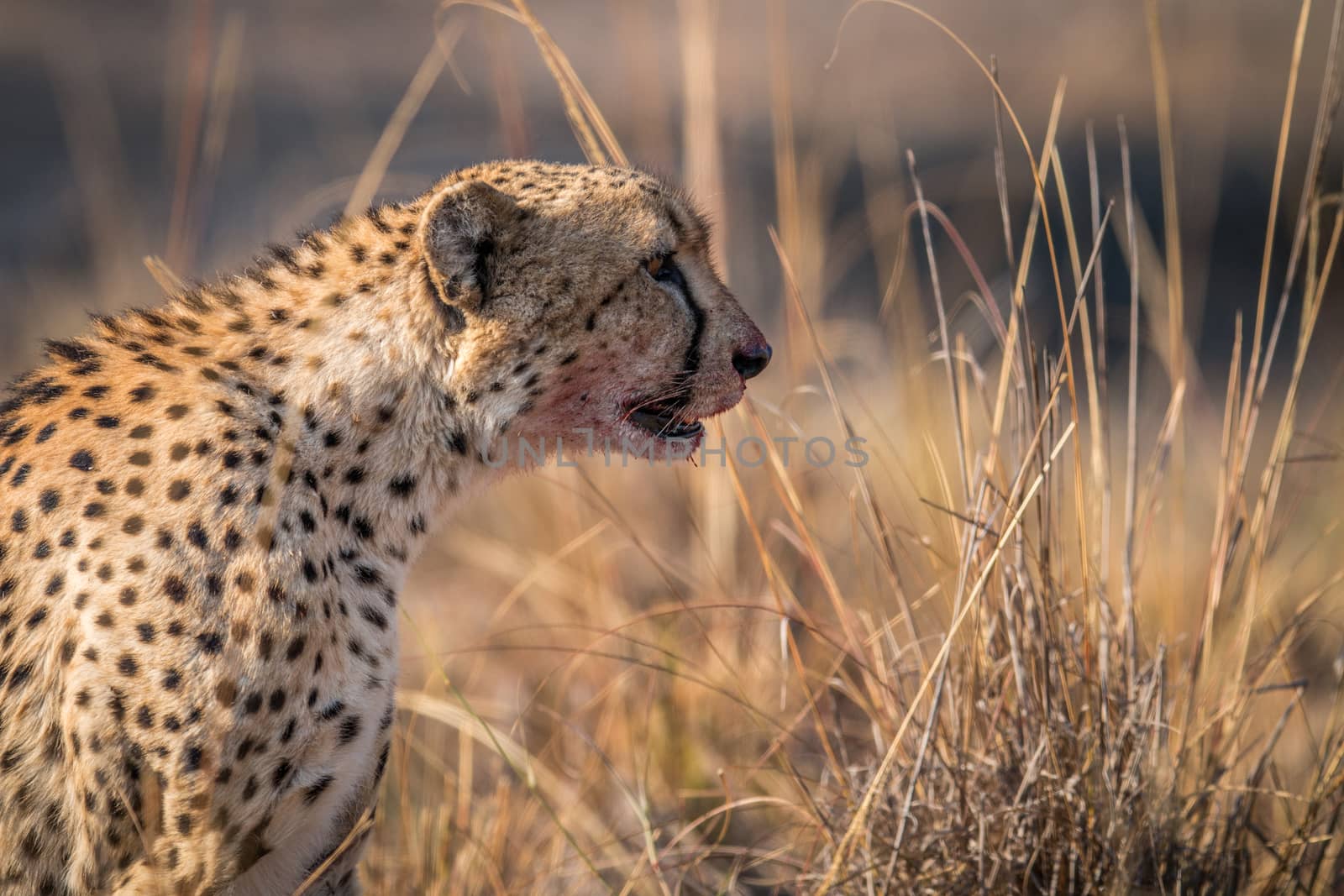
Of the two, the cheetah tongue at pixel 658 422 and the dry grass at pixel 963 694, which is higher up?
the cheetah tongue at pixel 658 422

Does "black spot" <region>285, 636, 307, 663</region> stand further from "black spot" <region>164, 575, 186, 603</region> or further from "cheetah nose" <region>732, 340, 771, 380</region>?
"cheetah nose" <region>732, 340, 771, 380</region>

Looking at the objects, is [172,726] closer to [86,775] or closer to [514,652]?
[86,775]

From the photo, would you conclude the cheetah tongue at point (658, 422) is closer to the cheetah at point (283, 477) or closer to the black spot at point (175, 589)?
the cheetah at point (283, 477)

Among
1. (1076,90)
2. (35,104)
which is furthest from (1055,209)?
(35,104)

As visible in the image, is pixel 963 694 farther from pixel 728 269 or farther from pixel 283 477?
pixel 728 269

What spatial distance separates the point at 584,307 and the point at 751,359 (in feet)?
0.86

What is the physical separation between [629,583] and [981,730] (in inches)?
61.4

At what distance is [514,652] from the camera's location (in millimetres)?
3066

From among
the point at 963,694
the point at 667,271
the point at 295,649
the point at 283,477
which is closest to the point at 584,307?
the point at 667,271

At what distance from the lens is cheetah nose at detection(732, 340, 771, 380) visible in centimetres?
172

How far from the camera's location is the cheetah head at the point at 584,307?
5.12 ft

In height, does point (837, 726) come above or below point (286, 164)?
below

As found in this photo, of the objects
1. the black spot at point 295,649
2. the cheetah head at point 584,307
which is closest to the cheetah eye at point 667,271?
the cheetah head at point 584,307

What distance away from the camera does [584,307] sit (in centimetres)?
162
